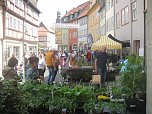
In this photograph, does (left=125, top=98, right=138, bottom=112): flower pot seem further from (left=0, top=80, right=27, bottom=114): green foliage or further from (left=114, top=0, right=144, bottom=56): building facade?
(left=114, top=0, right=144, bottom=56): building facade

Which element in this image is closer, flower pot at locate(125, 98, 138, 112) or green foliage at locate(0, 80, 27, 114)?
green foliage at locate(0, 80, 27, 114)

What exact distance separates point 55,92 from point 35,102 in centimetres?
48

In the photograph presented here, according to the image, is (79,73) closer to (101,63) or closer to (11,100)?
(101,63)

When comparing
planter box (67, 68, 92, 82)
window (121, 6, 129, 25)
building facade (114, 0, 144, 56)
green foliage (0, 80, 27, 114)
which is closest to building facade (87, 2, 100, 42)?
window (121, 6, 129, 25)

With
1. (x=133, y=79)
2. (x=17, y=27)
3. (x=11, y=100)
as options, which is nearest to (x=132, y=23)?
(x=17, y=27)

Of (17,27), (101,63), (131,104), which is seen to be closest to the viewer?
(131,104)

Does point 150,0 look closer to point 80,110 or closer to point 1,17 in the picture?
point 80,110

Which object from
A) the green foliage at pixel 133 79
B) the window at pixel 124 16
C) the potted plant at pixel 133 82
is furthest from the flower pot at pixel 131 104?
the window at pixel 124 16

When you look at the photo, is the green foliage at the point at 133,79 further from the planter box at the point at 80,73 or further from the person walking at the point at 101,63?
the planter box at the point at 80,73

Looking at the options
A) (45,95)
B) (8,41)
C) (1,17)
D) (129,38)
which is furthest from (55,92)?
(8,41)

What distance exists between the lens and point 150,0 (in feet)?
20.2

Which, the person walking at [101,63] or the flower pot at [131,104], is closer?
the flower pot at [131,104]

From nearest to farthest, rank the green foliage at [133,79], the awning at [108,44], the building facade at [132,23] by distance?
the green foliage at [133,79] → the building facade at [132,23] → the awning at [108,44]

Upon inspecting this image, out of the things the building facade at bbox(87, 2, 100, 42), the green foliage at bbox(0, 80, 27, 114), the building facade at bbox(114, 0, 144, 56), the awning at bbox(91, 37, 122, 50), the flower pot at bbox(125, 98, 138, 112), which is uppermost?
the building facade at bbox(87, 2, 100, 42)
